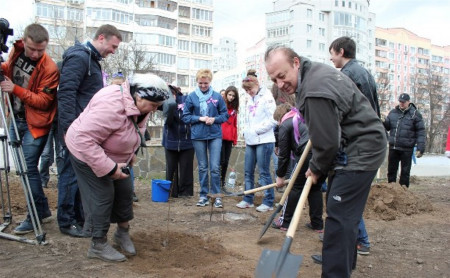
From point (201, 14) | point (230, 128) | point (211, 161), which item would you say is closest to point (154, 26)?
point (201, 14)

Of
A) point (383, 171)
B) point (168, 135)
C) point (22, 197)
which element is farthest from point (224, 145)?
point (383, 171)

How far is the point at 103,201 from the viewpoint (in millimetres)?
3588

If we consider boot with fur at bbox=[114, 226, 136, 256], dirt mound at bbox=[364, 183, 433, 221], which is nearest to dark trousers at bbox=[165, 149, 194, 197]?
dirt mound at bbox=[364, 183, 433, 221]

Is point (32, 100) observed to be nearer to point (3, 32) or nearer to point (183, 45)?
point (3, 32)

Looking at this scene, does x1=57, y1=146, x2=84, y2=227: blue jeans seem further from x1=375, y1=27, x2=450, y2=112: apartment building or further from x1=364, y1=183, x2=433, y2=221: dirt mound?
x1=375, y1=27, x2=450, y2=112: apartment building

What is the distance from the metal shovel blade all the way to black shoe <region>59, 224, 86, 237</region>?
2191 mm

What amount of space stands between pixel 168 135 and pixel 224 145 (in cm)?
139

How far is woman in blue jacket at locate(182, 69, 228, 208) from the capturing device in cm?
645

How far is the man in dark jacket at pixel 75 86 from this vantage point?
4.12 m

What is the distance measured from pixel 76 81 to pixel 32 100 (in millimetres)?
487

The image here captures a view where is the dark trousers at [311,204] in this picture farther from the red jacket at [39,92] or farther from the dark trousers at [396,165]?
the dark trousers at [396,165]

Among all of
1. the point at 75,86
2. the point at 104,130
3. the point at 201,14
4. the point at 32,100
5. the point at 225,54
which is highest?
the point at 225,54

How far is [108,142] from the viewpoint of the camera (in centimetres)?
348

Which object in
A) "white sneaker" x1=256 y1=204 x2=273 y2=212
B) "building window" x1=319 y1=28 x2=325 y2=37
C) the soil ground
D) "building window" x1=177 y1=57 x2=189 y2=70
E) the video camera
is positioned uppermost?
"building window" x1=319 y1=28 x2=325 y2=37
